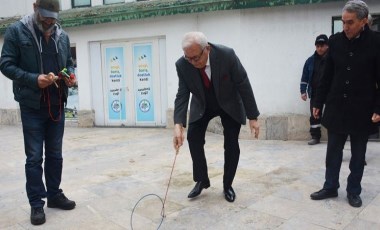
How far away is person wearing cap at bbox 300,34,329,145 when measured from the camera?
21.8 ft

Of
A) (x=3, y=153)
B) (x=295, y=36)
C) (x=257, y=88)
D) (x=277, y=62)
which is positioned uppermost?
(x=295, y=36)

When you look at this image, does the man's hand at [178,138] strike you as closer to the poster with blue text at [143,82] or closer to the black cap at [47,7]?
the black cap at [47,7]

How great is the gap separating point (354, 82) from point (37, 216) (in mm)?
3285

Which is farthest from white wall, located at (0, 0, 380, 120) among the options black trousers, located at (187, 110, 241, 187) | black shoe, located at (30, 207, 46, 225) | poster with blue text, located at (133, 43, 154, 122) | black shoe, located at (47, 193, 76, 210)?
black shoe, located at (30, 207, 46, 225)

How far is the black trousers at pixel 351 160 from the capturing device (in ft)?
13.3

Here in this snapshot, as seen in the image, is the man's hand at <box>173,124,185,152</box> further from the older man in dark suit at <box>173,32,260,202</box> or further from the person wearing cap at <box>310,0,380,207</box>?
the person wearing cap at <box>310,0,380,207</box>

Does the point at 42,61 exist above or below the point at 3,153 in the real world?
above

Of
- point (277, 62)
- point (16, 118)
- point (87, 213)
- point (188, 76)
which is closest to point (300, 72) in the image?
point (277, 62)

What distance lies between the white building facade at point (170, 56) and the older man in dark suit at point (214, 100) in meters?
3.77

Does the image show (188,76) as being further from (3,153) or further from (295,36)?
(3,153)

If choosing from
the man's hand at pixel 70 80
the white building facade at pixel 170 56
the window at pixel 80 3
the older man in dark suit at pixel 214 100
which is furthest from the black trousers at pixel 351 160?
the window at pixel 80 3

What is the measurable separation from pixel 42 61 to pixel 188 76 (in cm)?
141

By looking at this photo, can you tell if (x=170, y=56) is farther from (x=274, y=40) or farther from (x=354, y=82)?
(x=354, y=82)

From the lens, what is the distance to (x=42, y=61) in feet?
12.5
